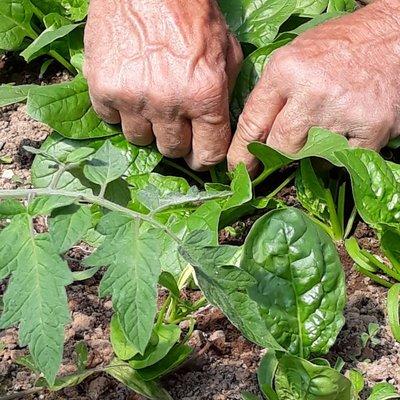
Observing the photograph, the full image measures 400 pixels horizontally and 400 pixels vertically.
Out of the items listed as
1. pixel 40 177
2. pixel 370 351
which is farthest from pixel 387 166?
pixel 40 177

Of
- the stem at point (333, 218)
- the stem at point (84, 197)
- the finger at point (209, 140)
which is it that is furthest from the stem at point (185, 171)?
the stem at point (84, 197)

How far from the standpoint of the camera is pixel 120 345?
1272 mm

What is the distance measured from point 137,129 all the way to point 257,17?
418 millimetres

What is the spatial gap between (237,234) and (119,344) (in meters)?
0.44

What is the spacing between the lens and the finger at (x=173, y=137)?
→ 1.59 m

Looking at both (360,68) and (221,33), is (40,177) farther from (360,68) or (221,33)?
(360,68)

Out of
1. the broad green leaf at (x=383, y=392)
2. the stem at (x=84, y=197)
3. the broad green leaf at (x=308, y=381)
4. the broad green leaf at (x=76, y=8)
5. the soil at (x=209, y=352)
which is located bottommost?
the soil at (x=209, y=352)

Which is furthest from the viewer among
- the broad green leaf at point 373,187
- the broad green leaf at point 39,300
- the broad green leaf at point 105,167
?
the broad green leaf at point 373,187

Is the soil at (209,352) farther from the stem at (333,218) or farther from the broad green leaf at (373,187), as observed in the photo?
the broad green leaf at (373,187)

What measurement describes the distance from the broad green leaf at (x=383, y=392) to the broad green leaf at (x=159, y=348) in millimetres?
310

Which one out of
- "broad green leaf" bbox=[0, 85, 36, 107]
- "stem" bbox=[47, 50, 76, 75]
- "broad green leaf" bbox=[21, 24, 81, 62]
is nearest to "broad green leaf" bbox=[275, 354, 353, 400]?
"broad green leaf" bbox=[0, 85, 36, 107]

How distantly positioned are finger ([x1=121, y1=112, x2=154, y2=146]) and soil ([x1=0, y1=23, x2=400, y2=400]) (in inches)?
9.6

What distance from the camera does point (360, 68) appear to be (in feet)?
5.06

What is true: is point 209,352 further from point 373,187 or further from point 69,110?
point 69,110
